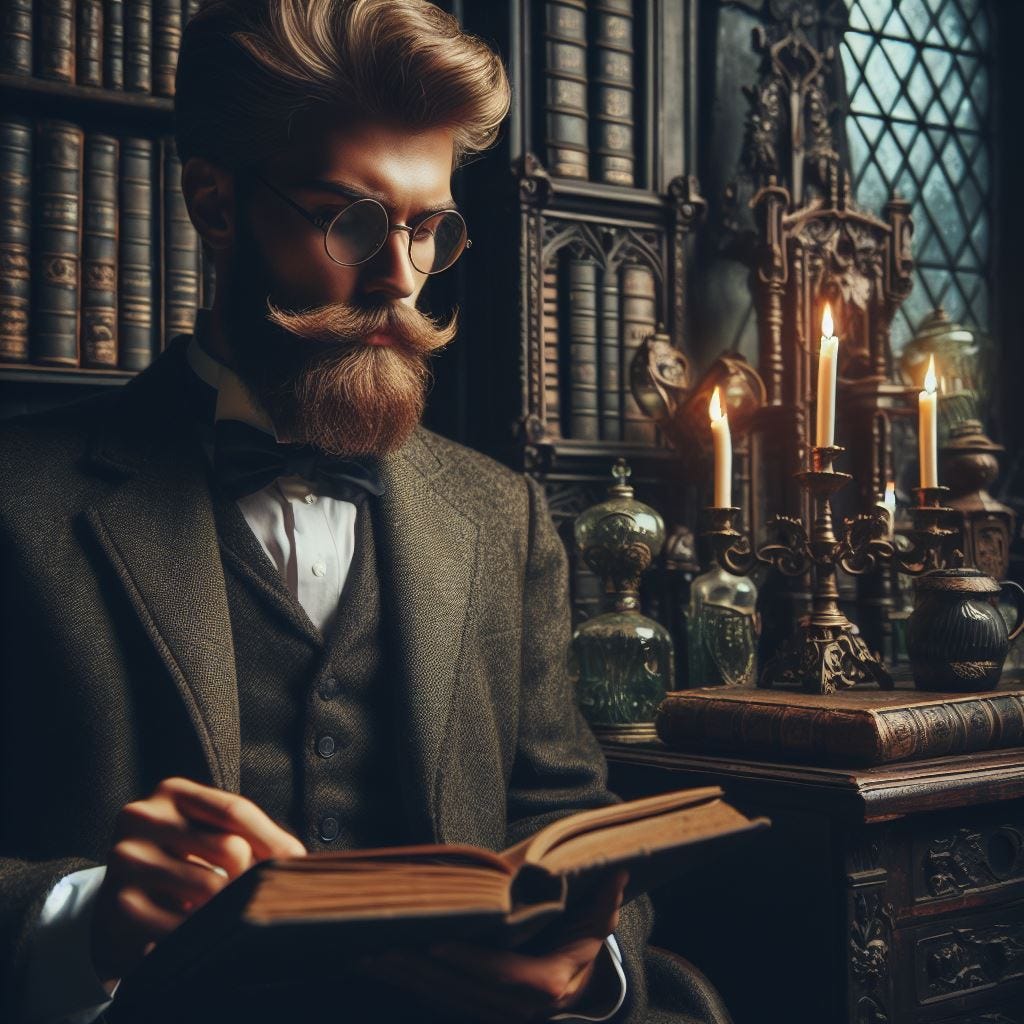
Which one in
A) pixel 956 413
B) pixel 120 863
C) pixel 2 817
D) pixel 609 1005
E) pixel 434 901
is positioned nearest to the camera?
pixel 434 901

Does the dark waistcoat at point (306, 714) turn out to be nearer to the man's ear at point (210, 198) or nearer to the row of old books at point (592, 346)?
the man's ear at point (210, 198)

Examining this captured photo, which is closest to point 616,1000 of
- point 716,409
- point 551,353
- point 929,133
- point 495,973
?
point 495,973

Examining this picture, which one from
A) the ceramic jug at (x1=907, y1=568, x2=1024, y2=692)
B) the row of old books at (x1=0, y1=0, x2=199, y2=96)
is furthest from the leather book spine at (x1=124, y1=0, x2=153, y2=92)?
the ceramic jug at (x1=907, y1=568, x2=1024, y2=692)

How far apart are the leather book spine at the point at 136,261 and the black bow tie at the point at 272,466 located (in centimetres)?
59

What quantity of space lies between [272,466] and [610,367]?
1.02 m

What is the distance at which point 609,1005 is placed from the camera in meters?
1.35

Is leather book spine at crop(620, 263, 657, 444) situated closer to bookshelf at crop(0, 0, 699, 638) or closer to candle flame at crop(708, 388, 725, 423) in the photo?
bookshelf at crop(0, 0, 699, 638)

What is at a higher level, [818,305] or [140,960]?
[818,305]

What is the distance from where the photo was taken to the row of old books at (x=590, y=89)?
2.37 meters

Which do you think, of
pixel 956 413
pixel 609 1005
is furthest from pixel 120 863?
pixel 956 413

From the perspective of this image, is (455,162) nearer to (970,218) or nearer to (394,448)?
(394,448)

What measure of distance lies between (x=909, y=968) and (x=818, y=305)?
4.66ft

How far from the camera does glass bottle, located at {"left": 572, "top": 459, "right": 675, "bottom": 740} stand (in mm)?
2100

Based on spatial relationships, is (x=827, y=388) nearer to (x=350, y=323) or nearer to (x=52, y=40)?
(x=350, y=323)
